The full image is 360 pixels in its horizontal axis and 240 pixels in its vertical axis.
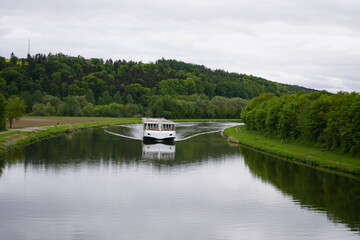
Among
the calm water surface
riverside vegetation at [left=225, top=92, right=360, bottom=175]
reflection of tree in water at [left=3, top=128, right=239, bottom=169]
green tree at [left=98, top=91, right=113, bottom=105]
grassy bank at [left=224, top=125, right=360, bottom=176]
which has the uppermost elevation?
green tree at [left=98, top=91, right=113, bottom=105]

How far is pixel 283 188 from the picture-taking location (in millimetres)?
34719

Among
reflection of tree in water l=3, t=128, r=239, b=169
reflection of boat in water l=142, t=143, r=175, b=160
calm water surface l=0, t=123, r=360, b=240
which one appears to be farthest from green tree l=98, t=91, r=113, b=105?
calm water surface l=0, t=123, r=360, b=240

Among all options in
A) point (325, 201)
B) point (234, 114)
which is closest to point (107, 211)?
point (325, 201)

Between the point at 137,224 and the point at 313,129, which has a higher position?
the point at 313,129

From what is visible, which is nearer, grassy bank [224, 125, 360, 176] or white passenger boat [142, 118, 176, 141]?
grassy bank [224, 125, 360, 176]

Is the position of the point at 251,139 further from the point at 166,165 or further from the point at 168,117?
the point at 168,117

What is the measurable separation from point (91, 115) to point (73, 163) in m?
108

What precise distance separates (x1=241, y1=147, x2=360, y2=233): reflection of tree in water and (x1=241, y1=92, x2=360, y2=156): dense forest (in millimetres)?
4932

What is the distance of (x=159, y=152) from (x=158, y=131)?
14066 mm

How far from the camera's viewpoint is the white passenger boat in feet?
228

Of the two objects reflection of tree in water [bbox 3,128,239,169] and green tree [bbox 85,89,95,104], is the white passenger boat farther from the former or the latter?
green tree [bbox 85,89,95,104]

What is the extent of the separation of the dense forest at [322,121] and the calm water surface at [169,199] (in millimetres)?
5077

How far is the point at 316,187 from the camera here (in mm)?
34812

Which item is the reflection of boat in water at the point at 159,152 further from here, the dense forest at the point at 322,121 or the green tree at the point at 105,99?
the green tree at the point at 105,99
